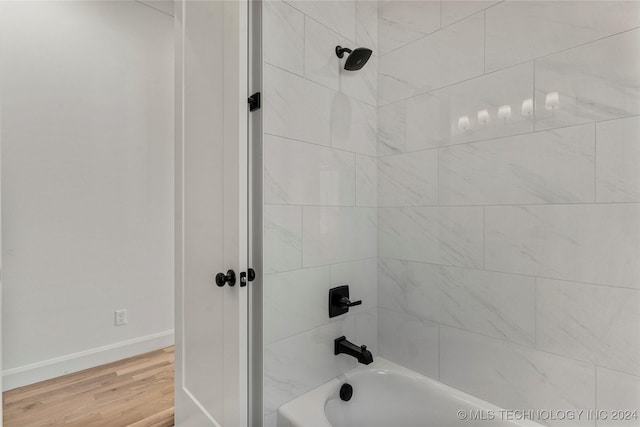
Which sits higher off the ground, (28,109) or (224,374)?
(28,109)

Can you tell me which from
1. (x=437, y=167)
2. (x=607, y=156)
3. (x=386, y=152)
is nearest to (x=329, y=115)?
(x=386, y=152)

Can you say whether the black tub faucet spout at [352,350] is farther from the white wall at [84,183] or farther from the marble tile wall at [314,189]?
the white wall at [84,183]

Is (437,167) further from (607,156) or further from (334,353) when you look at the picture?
(334,353)

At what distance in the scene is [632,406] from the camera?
38.6 inches

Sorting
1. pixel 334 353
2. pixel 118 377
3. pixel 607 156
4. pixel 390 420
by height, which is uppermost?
pixel 607 156

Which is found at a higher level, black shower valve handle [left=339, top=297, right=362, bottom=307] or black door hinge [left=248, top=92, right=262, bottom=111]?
black door hinge [left=248, top=92, right=262, bottom=111]

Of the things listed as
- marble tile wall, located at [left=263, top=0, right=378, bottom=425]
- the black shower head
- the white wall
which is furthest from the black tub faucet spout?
the white wall

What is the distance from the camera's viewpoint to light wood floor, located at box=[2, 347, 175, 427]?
68.6 inches

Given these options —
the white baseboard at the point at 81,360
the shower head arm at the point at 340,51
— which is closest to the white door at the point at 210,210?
the shower head arm at the point at 340,51

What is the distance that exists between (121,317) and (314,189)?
6.95 ft

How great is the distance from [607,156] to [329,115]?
1.03 m

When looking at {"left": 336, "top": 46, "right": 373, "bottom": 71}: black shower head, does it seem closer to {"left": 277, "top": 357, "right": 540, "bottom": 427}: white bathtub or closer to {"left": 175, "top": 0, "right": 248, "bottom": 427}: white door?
{"left": 175, "top": 0, "right": 248, "bottom": 427}: white door

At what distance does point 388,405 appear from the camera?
1.49 m

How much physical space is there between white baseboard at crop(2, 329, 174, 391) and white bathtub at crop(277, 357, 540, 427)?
6.18 feet
